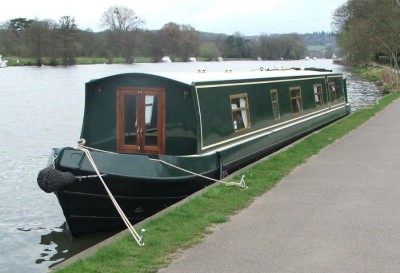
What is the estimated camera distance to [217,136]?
10086 millimetres

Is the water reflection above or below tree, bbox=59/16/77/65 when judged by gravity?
below

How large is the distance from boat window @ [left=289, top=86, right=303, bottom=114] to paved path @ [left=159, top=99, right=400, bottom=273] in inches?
209

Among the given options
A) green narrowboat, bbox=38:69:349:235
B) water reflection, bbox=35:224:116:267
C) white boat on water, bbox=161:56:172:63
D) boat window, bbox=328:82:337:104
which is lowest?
water reflection, bbox=35:224:116:267

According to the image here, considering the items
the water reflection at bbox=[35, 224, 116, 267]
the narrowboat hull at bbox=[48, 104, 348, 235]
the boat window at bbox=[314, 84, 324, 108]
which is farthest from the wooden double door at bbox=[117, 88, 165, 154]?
the boat window at bbox=[314, 84, 324, 108]

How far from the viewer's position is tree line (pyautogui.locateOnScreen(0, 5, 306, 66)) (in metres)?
87.4

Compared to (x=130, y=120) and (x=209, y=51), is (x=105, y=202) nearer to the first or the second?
(x=130, y=120)

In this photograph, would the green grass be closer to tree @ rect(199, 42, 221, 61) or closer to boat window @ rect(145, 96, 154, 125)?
boat window @ rect(145, 96, 154, 125)

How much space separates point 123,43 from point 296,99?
305 ft

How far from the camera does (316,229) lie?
239 inches

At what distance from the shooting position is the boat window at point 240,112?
437 inches

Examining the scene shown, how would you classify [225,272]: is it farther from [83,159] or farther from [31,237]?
[31,237]

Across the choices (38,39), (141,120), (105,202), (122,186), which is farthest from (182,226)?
(38,39)

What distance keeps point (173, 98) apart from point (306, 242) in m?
4.31

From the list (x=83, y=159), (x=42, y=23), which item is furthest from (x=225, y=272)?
(x=42, y=23)
